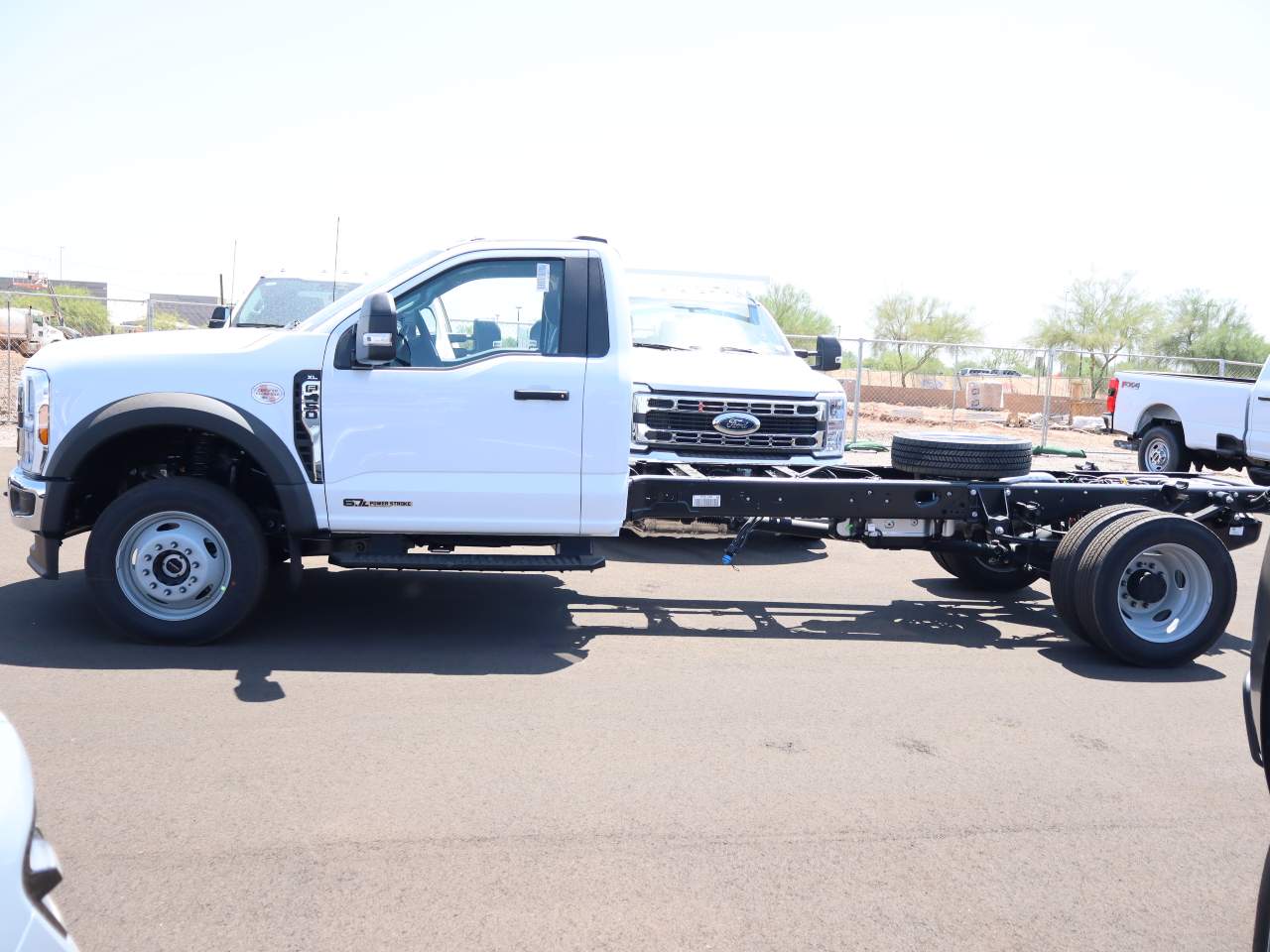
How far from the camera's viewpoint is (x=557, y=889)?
373 centimetres

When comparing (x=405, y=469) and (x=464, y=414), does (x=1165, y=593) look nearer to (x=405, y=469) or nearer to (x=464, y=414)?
(x=464, y=414)

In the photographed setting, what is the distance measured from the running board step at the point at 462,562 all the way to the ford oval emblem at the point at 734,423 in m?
2.40

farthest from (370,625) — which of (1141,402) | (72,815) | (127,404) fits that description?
(1141,402)

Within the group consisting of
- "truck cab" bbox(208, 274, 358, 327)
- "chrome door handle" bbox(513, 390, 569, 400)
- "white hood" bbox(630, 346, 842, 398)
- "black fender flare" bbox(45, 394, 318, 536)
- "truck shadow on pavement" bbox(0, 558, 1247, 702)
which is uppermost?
"truck cab" bbox(208, 274, 358, 327)

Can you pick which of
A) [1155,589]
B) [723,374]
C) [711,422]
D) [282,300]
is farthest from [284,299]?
[1155,589]

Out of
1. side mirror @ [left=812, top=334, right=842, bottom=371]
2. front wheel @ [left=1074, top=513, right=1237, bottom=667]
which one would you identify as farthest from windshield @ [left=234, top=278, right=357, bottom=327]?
front wheel @ [left=1074, top=513, right=1237, bottom=667]

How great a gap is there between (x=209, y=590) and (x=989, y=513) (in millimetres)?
4836

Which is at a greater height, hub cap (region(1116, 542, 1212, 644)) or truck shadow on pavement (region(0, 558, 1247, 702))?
hub cap (region(1116, 542, 1212, 644))

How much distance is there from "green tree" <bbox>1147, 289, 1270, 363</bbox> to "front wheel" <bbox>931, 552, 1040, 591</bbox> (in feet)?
130

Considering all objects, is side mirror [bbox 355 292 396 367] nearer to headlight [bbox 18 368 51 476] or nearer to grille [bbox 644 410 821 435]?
headlight [bbox 18 368 51 476]

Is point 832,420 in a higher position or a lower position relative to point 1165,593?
higher

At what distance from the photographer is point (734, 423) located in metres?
8.84

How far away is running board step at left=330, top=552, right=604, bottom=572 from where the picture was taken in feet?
21.5

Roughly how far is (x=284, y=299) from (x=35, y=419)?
19.1 feet
